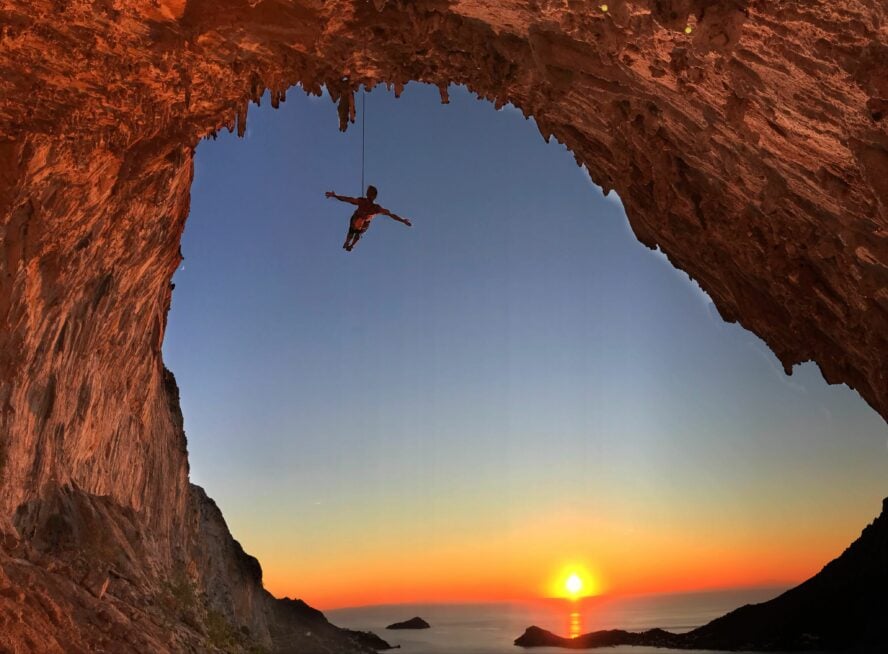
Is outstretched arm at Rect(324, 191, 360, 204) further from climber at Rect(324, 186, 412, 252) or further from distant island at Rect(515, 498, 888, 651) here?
distant island at Rect(515, 498, 888, 651)

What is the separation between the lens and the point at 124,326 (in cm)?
1705

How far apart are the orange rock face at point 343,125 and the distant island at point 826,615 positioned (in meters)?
30.0

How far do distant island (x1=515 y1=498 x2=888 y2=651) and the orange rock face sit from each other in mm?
29985

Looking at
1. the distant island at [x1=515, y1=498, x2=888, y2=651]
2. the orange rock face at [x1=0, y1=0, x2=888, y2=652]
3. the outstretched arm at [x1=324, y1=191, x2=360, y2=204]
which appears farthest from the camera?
the distant island at [x1=515, y1=498, x2=888, y2=651]

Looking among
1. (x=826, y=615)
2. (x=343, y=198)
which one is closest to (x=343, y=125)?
(x=343, y=198)

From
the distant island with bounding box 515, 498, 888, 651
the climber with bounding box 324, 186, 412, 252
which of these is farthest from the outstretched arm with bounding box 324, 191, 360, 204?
the distant island with bounding box 515, 498, 888, 651

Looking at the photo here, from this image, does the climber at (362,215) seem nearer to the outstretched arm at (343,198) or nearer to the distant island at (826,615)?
the outstretched arm at (343,198)

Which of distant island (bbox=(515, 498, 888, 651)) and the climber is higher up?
the climber

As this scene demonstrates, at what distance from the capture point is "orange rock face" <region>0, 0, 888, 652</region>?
7.58 m

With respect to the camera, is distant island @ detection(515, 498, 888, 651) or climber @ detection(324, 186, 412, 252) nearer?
climber @ detection(324, 186, 412, 252)

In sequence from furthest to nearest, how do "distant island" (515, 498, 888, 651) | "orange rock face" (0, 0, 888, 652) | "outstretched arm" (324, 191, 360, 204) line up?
"distant island" (515, 498, 888, 651), "outstretched arm" (324, 191, 360, 204), "orange rock face" (0, 0, 888, 652)

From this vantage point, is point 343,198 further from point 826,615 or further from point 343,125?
point 826,615

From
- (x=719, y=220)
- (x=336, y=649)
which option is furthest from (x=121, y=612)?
(x=336, y=649)

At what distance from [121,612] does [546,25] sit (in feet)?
41.1
